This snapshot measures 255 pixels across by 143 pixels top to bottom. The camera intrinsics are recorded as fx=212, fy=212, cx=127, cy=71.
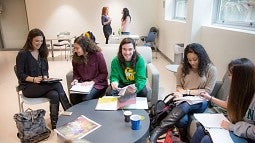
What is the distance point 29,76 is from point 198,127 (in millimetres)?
1905

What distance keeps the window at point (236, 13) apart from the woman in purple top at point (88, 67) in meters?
1.90

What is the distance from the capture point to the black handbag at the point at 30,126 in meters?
2.17

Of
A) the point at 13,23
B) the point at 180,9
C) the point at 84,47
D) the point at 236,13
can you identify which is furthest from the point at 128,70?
the point at 13,23

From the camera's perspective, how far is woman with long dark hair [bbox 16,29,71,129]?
2391mm

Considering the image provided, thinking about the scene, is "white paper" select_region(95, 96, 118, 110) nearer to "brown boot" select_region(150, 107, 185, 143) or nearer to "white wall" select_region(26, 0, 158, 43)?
"brown boot" select_region(150, 107, 185, 143)

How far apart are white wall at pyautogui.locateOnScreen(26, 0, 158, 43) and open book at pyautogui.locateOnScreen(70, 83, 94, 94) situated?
5.36 meters

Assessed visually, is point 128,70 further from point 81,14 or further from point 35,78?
point 81,14

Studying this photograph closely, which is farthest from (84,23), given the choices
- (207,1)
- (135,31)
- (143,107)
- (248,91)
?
(248,91)

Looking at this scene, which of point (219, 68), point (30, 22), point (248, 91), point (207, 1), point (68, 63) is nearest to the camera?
point (248, 91)

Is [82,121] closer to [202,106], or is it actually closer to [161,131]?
[161,131]

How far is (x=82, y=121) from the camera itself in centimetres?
171

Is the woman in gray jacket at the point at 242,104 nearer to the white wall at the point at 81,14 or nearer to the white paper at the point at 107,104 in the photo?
the white paper at the point at 107,104

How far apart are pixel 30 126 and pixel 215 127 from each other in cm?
179

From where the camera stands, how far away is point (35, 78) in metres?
2.42
